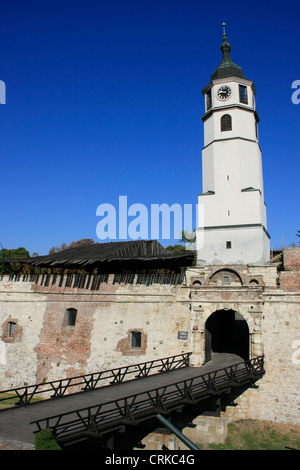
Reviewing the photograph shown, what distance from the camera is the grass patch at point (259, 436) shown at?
615 inches

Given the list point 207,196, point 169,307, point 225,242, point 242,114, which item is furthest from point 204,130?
point 169,307

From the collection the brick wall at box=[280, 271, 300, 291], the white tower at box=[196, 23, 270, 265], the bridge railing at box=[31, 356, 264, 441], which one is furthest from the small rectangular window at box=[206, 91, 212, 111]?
the bridge railing at box=[31, 356, 264, 441]

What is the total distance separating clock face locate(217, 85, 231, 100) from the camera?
26.7 m

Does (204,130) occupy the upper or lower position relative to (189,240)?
upper

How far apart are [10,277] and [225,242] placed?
1602 cm

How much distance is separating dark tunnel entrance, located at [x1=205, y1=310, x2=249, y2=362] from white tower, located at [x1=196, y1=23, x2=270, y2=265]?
4.17m

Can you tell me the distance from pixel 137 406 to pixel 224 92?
22920 mm

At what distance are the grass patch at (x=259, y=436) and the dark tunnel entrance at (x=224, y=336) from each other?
12.0ft

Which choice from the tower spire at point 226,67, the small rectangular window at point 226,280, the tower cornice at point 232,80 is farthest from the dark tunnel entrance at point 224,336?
the tower spire at point 226,67

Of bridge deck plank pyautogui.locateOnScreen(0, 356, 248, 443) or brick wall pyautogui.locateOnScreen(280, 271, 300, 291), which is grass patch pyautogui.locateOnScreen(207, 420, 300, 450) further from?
brick wall pyautogui.locateOnScreen(280, 271, 300, 291)

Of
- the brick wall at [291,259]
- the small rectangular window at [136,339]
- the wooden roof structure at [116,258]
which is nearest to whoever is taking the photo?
the brick wall at [291,259]

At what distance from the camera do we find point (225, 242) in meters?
24.9

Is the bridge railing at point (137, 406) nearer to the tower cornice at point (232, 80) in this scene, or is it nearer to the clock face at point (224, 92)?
the clock face at point (224, 92)
